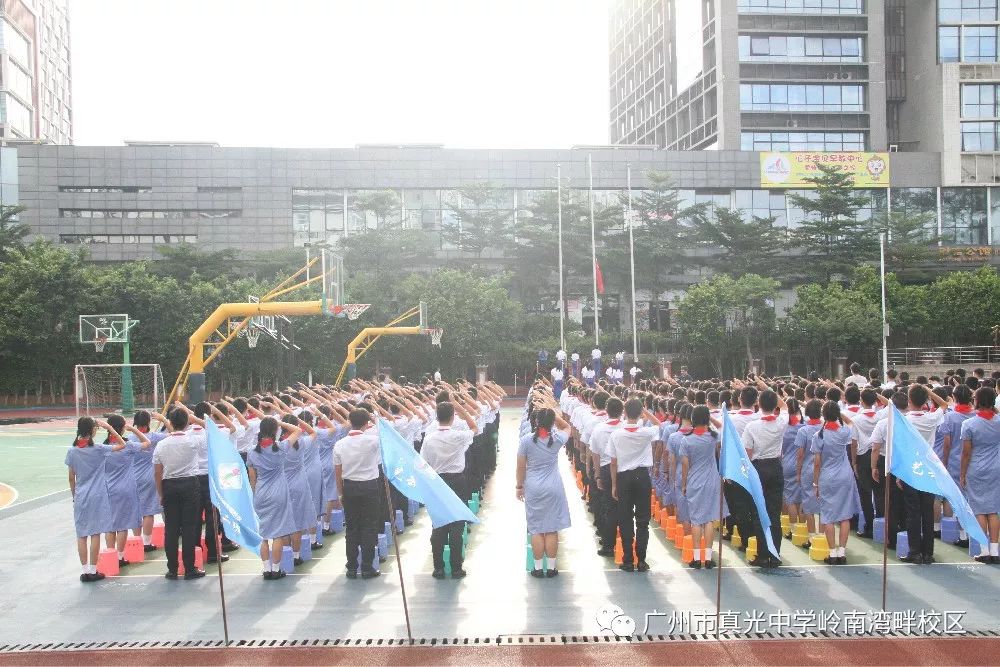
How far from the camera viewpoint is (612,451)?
29.7 feet

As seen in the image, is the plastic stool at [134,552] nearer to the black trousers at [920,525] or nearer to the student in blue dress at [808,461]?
the student in blue dress at [808,461]

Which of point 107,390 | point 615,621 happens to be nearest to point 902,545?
point 615,621

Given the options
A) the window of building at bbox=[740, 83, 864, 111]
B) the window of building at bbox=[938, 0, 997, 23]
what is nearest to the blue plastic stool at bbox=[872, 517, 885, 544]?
the window of building at bbox=[740, 83, 864, 111]

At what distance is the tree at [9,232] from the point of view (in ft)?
155

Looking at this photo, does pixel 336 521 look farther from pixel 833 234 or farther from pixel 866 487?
pixel 833 234

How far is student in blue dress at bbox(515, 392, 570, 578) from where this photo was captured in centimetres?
884

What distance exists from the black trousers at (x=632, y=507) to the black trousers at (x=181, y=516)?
432 centimetres

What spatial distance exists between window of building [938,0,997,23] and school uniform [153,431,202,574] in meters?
64.5

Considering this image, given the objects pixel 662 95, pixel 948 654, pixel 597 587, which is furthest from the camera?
pixel 662 95

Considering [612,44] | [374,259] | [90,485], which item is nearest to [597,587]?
[90,485]

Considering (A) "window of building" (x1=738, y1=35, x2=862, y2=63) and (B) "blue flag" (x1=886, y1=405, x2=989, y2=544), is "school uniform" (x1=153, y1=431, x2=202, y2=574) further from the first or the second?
(A) "window of building" (x1=738, y1=35, x2=862, y2=63)

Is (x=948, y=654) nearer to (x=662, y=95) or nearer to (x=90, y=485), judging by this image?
(x=90, y=485)

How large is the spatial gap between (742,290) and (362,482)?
35921mm

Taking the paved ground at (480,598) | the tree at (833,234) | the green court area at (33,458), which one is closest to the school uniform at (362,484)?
the paved ground at (480,598)
